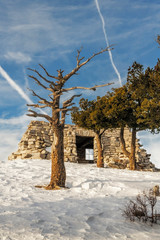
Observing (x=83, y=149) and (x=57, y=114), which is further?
(x=83, y=149)

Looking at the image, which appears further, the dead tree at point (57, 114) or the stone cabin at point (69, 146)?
the stone cabin at point (69, 146)

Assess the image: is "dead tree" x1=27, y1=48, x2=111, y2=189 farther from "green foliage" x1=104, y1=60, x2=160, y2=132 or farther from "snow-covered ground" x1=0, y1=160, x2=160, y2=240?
"green foliage" x1=104, y1=60, x2=160, y2=132

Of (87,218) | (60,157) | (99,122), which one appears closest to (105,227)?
(87,218)

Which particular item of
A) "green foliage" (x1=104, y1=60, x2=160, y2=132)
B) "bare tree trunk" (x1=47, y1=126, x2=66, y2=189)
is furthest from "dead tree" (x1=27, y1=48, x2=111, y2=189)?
"green foliage" (x1=104, y1=60, x2=160, y2=132)

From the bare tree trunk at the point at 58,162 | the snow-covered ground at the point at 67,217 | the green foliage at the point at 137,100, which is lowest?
the snow-covered ground at the point at 67,217

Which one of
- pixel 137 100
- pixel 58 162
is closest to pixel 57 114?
pixel 58 162

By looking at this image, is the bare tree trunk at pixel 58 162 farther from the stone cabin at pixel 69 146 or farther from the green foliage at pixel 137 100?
the stone cabin at pixel 69 146

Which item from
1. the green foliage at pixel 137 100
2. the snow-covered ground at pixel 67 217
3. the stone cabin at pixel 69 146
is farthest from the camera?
the stone cabin at pixel 69 146

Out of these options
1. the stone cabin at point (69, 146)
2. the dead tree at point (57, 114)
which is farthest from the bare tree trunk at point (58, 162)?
the stone cabin at point (69, 146)

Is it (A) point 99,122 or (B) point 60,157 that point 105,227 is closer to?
(B) point 60,157

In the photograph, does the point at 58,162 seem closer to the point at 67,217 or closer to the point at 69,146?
the point at 67,217

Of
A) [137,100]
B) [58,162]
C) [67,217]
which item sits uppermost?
[137,100]

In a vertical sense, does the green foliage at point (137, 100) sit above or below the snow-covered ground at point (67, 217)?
above

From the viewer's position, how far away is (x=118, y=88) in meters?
20.7
